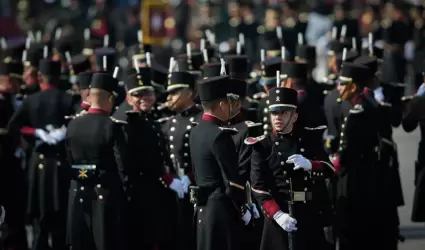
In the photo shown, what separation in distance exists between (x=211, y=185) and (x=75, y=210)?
186cm

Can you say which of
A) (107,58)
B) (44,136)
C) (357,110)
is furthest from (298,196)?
(107,58)

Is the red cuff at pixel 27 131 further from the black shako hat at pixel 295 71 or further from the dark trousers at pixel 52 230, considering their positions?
the black shako hat at pixel 295 71

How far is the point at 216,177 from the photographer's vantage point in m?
10.2

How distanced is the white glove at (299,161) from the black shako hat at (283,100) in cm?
43

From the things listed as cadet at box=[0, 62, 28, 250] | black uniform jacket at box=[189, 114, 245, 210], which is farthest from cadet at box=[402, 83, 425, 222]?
cadet at box=[0, 62, 28, 250]

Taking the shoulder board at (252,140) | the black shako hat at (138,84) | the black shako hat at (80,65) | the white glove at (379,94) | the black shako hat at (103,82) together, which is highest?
the black shako hat at (103,82)

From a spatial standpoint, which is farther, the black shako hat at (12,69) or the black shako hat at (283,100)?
the black shako hat at (12,69)

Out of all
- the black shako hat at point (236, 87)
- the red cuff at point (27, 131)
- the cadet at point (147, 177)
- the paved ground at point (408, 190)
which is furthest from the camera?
the paved ground at point (408, 190)

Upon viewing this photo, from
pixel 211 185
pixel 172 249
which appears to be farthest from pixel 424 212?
pixel 211 185

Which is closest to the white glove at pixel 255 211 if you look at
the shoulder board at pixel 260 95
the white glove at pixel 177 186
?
the white glove at pixel 177 186

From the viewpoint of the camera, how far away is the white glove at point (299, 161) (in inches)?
410

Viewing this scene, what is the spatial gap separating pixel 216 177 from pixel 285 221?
662 mm

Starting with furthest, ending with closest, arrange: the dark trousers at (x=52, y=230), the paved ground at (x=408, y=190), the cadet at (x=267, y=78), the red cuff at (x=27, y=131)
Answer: the paved ground at (x=408, y=190)
the cadet at (x=267, y=78)
the dark trousers at (x=52, y=230)
the red cuff at (x=27, y=131)

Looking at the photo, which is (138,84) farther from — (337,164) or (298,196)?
(298,196)
